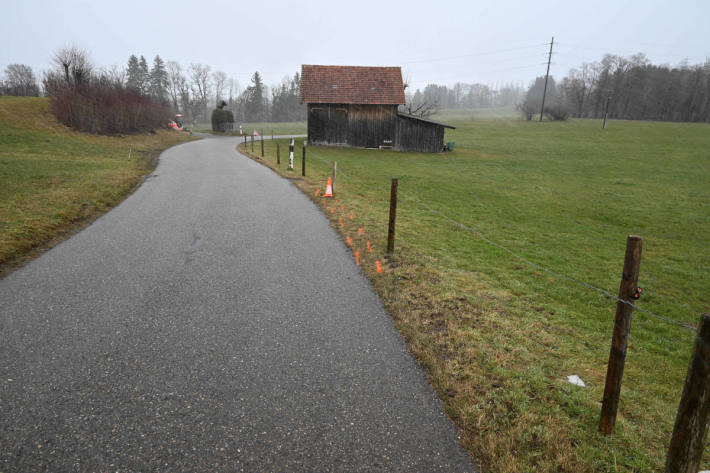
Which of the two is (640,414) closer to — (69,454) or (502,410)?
(502,410)

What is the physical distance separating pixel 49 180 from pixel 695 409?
16603 millimetres

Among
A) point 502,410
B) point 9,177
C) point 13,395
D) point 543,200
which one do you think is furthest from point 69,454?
point 543,200

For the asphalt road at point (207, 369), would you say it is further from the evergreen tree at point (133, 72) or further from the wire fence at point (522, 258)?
the evergreen tree at point (133, 72)

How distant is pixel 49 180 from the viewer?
1284cm

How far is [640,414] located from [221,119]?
58908mm

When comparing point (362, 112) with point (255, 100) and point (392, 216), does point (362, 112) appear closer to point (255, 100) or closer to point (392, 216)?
point (392, 216)

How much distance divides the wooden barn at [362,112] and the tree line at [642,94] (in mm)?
48383

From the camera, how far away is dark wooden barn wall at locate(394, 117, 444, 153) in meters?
31.9

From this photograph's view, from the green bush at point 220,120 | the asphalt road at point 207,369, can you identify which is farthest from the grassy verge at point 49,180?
the green bush at point 220,120

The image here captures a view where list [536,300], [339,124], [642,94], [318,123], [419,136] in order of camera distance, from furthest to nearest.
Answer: [642,94] → [318,123] → [339,124] → [419,136] → [536,300]

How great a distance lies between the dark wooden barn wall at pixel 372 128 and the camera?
105 ft

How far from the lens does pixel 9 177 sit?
1278 centimetres

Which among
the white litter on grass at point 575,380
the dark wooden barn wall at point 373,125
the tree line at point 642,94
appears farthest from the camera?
the tree line at point 642,94

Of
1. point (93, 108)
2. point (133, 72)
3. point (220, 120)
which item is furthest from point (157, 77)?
point (93, 108)
